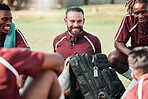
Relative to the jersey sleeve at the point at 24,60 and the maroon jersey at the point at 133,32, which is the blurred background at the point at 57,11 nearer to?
the maroon jersey at the point at 133,32

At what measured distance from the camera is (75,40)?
12.9ft

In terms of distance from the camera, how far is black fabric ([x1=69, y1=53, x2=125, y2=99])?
311 cm

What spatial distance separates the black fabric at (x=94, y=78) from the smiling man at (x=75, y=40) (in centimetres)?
63

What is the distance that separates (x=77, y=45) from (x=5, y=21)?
103 cm

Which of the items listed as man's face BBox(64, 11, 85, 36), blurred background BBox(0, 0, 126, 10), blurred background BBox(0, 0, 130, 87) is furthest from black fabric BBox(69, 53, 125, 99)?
blurred background BBox(0, 0, 126, 10)

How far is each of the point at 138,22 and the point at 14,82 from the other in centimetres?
227

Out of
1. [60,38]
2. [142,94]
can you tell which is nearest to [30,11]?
[60,38]

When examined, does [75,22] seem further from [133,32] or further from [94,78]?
[94,78]

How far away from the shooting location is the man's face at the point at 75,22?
3914mm

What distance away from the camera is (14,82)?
2.14 meters

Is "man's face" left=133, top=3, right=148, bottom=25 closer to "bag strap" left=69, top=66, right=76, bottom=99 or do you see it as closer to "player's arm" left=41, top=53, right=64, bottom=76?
"bag strap" left=69, top=66, right=76, bottom=99

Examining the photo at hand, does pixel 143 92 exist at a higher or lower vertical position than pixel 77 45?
lower

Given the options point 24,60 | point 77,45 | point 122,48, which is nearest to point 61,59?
point 24,60

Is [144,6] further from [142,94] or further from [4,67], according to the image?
[4,67]
